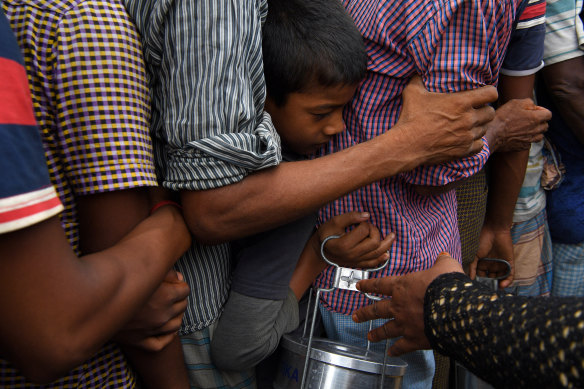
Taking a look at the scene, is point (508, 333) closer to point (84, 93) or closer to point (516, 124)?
point (84, 93)

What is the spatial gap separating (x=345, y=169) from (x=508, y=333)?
0.50m

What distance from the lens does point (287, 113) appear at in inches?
50.2

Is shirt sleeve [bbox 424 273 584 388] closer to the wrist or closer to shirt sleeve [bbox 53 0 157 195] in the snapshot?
shirt sleeve [bbox 53 0 157 195]

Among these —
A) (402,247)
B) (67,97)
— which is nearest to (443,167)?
(402,247)

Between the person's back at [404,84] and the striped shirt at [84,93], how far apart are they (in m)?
0.69

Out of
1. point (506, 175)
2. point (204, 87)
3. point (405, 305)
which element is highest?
point (204, 87)

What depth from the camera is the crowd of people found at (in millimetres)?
696

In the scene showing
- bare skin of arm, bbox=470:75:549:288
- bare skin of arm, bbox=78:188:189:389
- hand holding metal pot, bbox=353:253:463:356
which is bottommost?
bare skin of arm, bbox=470:75:549:288

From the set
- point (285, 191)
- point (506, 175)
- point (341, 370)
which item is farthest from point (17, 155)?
point (506, 175)

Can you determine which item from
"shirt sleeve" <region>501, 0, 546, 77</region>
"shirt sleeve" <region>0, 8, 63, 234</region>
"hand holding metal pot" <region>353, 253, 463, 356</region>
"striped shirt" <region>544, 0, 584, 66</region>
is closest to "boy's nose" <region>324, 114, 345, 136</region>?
"hand holding metal pot" <region>353, 253, 463, 356</region>

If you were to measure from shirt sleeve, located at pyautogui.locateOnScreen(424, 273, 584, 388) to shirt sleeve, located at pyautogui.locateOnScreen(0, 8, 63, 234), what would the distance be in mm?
766

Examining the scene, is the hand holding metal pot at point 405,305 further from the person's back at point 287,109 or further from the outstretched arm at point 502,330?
the person's back at point 287,109

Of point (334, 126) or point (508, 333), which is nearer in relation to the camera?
point (508, 333)

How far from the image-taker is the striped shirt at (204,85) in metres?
0.92
